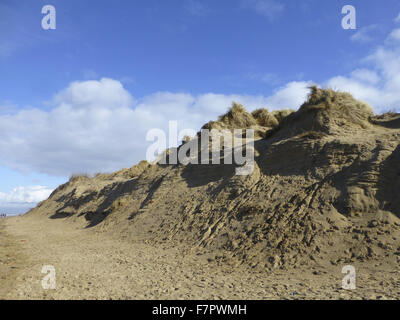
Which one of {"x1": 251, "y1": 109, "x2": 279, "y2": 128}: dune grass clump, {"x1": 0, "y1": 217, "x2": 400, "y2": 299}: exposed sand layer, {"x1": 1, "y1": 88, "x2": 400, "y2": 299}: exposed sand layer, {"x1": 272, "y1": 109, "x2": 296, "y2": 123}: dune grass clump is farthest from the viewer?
{"x1": 272, "y1": 109, "x2": 296, "y2": 123}: dune grass clump

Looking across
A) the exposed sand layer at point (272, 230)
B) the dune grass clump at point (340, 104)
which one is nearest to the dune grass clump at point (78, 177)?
the exposed sand layer at point (272, 230)

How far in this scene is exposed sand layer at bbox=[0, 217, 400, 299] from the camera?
18.8 feet

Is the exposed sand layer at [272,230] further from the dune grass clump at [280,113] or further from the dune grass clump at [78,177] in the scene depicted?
the dune grass clump at [78,177]

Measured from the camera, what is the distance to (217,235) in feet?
32.9

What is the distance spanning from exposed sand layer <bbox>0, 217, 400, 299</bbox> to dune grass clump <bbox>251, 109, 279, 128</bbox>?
50.3ft

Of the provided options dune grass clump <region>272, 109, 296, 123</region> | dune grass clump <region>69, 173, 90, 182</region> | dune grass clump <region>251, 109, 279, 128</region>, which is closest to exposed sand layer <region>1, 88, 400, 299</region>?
dune grass clump <region>251, 109, 279, 128</region>

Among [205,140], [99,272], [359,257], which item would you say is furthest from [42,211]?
[359,257]

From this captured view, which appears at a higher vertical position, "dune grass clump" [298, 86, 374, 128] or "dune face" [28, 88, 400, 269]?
"dune grass clump" [298, 86, 374, 128]

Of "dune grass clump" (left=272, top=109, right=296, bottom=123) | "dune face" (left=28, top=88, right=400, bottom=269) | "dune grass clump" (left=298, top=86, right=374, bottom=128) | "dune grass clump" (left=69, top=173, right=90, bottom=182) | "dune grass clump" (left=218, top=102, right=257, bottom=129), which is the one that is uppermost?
"dune grass clump" (left=272, top=109, right=296, bottom=123)

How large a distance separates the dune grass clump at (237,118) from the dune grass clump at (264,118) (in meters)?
1.23

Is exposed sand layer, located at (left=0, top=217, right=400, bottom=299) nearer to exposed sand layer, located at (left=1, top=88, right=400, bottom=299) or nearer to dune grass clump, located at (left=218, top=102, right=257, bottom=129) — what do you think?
exposed sand layer, located at (left=1, top=88, right=400, bottom=299)

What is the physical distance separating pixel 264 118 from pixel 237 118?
2.91 metres
